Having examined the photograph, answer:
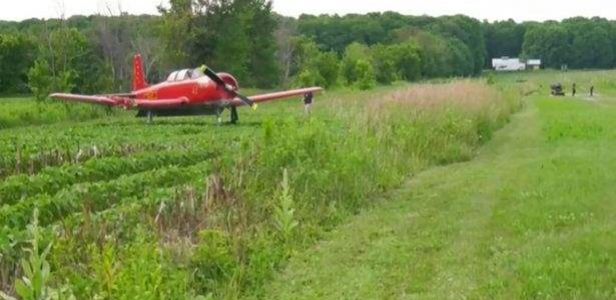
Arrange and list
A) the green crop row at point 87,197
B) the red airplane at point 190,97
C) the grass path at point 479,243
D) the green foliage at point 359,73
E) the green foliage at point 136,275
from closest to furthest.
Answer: the green foliage at point 136,275, the grass path at point 479,243, the green crop row at point 87,197, the red airplane at point 190,97, the green foliage at point 359,73

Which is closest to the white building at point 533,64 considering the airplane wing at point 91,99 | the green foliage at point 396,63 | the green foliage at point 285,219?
the green foliage at point 396,63

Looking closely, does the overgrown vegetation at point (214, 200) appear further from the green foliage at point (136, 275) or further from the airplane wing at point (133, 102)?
the airplane wing at point (133, 102)

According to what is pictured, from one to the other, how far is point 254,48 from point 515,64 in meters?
72.3

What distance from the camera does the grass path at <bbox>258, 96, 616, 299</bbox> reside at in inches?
276

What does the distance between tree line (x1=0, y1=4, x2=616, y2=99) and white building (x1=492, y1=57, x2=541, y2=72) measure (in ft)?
5.97

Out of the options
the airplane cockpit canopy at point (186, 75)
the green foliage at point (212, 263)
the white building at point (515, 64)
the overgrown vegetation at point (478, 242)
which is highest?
the airplane cockpit canopy at point (186, 75)

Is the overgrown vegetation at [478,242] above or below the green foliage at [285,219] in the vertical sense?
below

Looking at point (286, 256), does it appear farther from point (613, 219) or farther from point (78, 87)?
point (78, 87)

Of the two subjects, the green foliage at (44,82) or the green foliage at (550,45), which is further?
the green foliage at (550,45)

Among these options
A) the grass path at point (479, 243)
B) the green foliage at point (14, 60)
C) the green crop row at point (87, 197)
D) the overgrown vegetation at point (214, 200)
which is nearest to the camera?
the overgrown vegetation at point (214, 200)

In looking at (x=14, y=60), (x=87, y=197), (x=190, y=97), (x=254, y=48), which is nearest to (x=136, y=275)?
(x=87, y=197)

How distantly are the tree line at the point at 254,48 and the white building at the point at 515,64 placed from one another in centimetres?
182

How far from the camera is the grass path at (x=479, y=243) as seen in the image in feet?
23.0

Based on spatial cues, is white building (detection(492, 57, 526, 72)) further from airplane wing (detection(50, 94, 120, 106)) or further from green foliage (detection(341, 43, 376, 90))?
airplane wing (detection(50, 94, 120, 106))
